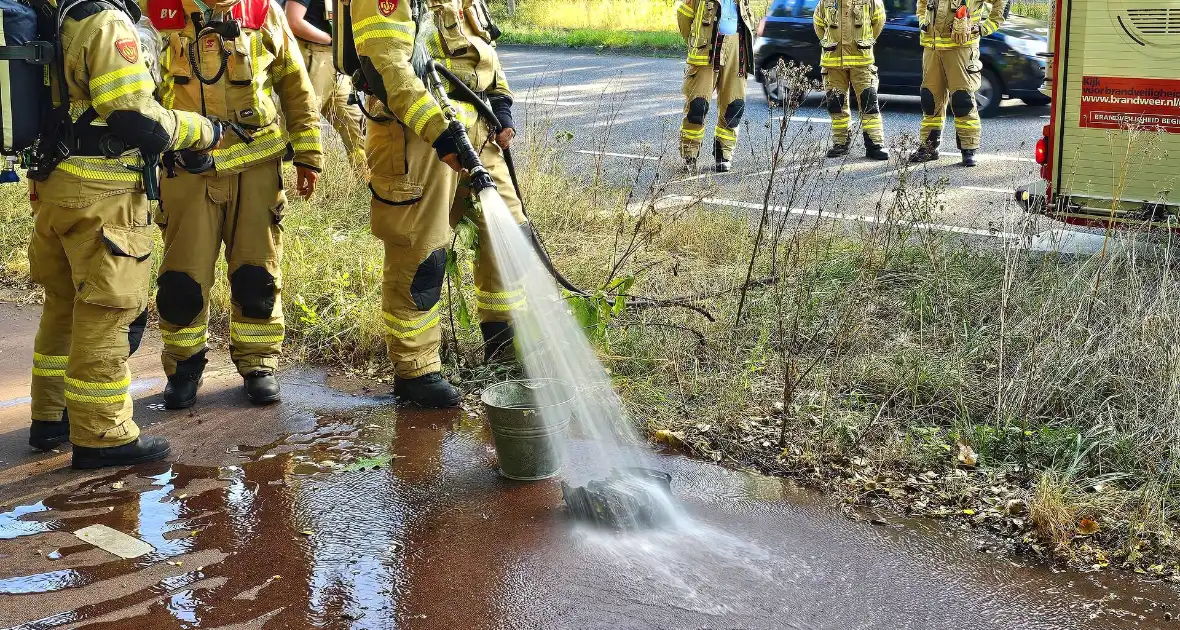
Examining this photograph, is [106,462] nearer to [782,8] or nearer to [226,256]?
[226,256]

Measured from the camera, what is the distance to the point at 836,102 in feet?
32.4

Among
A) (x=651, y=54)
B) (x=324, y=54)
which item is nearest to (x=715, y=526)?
(x=324, y=54)

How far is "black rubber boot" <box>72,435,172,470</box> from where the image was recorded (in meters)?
4.27

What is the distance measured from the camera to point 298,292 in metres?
6.15

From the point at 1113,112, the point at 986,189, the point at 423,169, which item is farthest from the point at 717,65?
the point at 423,169

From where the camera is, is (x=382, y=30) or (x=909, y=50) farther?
(x=909, y=50)

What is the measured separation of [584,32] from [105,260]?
17625mm

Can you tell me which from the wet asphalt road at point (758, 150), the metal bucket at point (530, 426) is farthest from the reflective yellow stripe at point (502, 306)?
the wet asphalt road at point (758, 150)

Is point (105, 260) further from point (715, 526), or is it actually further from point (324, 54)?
point (324, 54)

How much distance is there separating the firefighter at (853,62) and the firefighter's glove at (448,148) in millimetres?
6236

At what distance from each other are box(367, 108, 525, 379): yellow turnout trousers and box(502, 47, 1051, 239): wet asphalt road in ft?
4.32

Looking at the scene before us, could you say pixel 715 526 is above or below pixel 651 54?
below

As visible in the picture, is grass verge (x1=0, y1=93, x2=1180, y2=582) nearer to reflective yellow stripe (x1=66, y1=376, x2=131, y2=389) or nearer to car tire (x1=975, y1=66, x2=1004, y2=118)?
reflective yellow stripe (x1=66, y1=376, x2=131, y2=389)

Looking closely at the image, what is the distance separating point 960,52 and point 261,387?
6.87m
